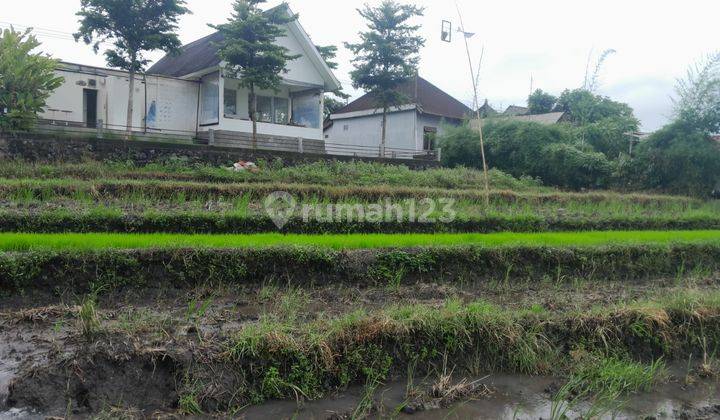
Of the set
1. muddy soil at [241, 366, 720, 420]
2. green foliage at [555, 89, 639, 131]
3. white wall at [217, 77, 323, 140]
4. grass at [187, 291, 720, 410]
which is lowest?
muddy soil at [241, 366, 720, 420]

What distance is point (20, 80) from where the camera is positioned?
544 inches

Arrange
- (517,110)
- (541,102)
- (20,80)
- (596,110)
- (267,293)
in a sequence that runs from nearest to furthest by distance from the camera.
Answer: (267,293) < (20,80) < (596,110) < (541,102) < (517,110)

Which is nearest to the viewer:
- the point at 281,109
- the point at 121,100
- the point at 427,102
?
the point at 121,100

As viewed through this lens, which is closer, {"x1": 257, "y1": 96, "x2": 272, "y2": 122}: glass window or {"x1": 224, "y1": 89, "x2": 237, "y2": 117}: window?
{"x1": 224, "y1": 89, "x2": 237, "y2": 117}: window

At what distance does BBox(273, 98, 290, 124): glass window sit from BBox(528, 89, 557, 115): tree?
16.1 meters

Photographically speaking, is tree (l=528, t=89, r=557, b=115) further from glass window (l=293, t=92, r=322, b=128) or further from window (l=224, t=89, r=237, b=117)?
window (l=224, t=89, r=237, b=117)

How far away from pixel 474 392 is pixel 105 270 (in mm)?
4241

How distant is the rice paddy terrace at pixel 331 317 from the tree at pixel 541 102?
23.0 metres

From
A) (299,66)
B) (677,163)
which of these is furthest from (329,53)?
(677,163)

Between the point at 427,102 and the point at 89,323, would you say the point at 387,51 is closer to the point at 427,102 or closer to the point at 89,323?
the point at 427,102

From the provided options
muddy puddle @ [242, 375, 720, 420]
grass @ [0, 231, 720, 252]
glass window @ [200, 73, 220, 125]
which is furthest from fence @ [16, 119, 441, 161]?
muddy puddle @ [242, 375, 720, 420]

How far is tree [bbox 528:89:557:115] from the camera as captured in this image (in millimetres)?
31708

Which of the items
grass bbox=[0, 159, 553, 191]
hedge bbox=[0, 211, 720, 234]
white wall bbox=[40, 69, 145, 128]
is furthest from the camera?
white wall bbox=[40, 69, 145, 128]

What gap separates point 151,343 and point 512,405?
10.4 ft
